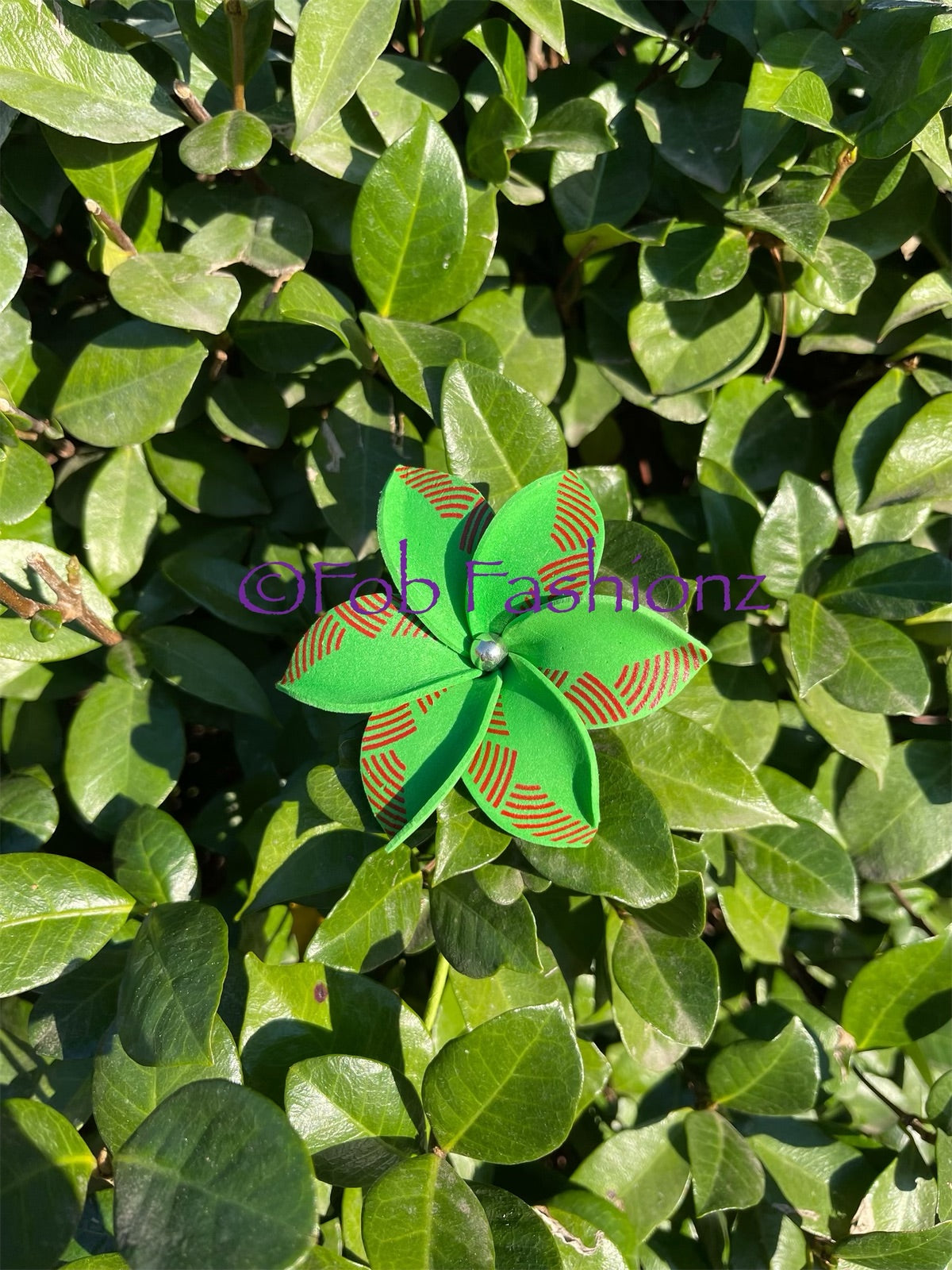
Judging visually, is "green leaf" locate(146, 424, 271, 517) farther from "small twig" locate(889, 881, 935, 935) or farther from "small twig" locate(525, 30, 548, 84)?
"small twig" locate(889, 881, 935, 935)

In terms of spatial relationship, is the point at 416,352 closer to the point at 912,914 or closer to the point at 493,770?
the point at 493,770

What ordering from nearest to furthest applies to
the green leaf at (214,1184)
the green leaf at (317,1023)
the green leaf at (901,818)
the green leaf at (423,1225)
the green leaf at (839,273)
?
the green leaf at (214,1184), the green leaf at (423,1225), the green leaf at (317,1023), the green leaf at (839,273), the green leaf at (901,818)

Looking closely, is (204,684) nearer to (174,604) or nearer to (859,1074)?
(174,604)

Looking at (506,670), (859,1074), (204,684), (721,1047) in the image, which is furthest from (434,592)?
(859,1074)

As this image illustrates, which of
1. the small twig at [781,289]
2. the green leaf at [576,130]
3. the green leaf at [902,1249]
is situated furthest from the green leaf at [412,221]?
the green leaf at [902,1249]

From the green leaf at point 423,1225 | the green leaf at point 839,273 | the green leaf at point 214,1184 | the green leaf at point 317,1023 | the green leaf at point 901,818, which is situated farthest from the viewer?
the green leaf at point 901,818

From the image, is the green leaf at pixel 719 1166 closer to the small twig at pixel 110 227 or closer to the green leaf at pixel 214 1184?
the green leaf at pixel 214 1184
